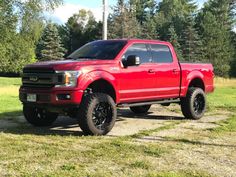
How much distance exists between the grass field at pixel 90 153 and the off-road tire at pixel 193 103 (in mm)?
1840

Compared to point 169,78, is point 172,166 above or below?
below

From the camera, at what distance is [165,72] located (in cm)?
1084

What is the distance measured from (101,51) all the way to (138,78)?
1002 mm

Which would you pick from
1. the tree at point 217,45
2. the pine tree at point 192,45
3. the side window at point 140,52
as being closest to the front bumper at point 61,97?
the side window at point 140,52

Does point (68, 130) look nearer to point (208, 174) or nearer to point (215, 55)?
point (208, 174)

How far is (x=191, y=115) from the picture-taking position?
11617mm

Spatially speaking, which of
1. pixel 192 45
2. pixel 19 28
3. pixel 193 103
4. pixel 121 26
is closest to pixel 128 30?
pixel 121 26

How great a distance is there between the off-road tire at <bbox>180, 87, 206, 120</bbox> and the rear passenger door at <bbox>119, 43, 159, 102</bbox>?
55.9 inches

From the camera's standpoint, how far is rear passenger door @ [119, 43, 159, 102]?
9680 mm

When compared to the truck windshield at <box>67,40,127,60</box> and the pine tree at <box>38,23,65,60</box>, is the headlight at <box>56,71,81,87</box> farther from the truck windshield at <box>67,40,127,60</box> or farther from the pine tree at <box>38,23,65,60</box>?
the pine tree at <box>38,23,65,60</box>

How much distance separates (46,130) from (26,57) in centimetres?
2961

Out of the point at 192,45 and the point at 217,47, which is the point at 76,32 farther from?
the point at 217,47

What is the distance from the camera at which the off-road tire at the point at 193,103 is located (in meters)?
11.6

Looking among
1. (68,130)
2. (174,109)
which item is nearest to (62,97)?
(68,130)
